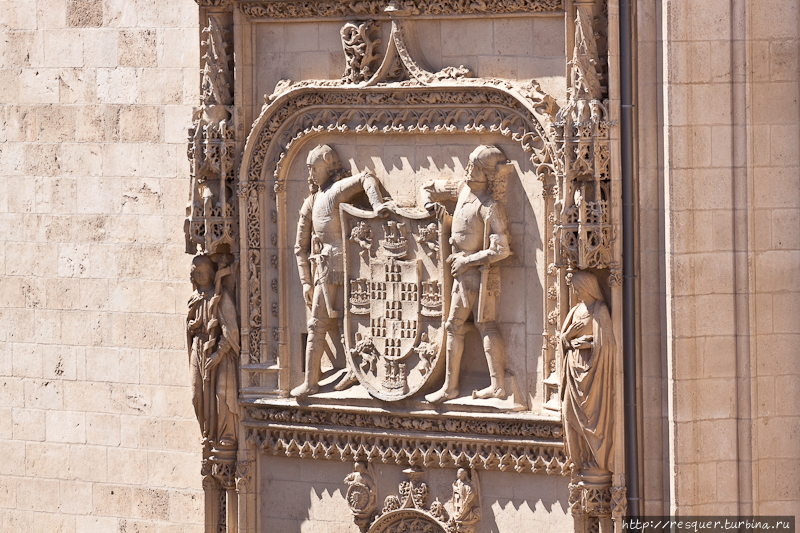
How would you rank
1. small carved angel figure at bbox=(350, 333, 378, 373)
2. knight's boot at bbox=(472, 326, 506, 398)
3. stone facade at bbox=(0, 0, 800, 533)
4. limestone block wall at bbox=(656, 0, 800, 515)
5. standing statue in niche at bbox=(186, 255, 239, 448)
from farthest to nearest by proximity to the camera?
standing statue in niche at bbox=(186, 255, 239, 448) → small carved angel figure at bbox=(350, 333, 378, 373) → knight's boot at bbox=(472, 326, 506, 398) → stone facade at bbox=(0, 0, 800, 533) → limestone block wall at bbox=(656, 0, 800, 515)

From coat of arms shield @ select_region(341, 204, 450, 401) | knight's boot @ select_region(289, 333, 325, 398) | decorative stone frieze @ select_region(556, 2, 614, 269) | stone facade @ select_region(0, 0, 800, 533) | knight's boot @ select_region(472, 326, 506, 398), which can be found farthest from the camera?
knight's boot @ select_region(289, 333, 325, 398)

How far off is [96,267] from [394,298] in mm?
3070

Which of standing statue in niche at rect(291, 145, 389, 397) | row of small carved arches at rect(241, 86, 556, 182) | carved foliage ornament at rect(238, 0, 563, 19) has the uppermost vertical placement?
carved foliage ornament at rect(238, 0, 563, 19)

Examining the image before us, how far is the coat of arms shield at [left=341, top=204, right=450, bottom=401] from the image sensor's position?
14.2 meters

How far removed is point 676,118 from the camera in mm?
12969

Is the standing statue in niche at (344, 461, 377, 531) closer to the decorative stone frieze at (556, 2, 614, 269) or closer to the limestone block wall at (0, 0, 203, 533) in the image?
the limestone block wall at (0, 0, 203, 533)

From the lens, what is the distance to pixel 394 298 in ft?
47.2

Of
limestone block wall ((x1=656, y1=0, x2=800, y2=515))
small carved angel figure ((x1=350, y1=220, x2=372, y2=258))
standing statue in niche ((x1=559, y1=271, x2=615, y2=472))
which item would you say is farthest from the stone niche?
limestone block wall ((x1=656, y1=0, x2=800, y2=515))

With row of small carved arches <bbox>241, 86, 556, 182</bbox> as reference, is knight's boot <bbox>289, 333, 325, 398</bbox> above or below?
below

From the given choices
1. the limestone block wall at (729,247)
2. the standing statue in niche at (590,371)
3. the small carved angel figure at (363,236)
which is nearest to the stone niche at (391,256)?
the small carved angel figure at (363,236)

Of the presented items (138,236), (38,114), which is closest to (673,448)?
(138,236)

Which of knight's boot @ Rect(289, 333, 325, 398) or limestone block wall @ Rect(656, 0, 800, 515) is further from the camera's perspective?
knight's boot @ Rect(289, 333, 325, 398)

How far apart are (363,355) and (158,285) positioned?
219 centimetres

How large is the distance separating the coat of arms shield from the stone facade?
0.05 metres
